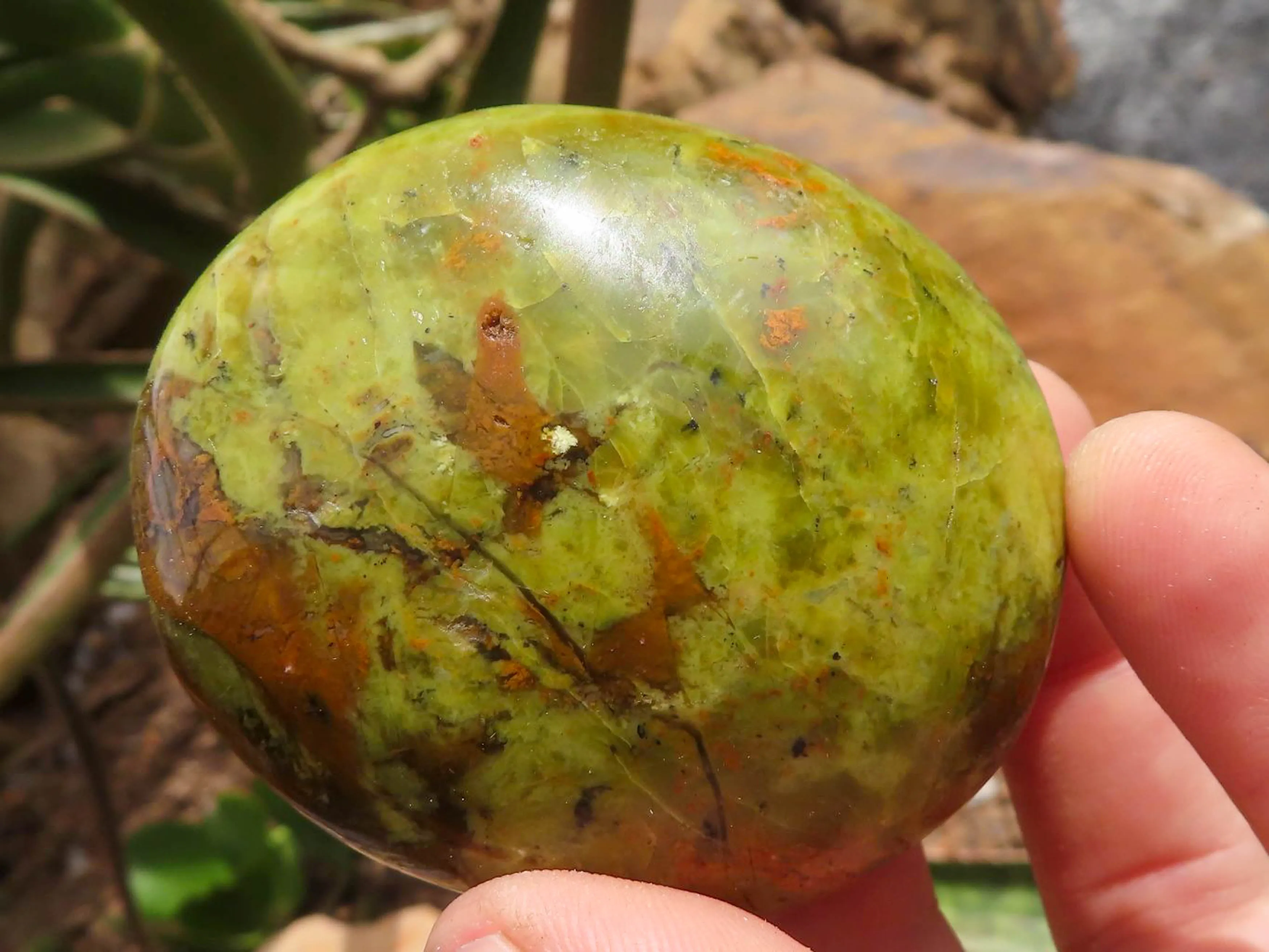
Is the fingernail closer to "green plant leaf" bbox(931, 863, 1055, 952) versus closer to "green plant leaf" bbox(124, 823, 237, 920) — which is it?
→ "green plant leaf" bbox(931, 863, 1055, 952)

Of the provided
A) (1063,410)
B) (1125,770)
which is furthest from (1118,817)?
(1063,410)

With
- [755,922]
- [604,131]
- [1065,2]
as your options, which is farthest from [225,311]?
[1065,2]

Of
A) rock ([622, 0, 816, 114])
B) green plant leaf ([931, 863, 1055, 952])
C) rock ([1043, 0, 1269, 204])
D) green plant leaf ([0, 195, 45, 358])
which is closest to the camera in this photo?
green plant leaf ([931, 863, 1055, 952])

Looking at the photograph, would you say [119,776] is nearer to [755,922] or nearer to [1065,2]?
[755,922]

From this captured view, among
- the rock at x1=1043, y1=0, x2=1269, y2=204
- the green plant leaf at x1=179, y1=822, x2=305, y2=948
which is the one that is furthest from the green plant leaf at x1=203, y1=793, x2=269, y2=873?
the rock at x1=1043, y1=0, x2=1269, y2=204

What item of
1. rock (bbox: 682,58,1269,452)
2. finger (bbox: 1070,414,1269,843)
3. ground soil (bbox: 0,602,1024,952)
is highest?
finger (bbox: 1070,414,1269,843)

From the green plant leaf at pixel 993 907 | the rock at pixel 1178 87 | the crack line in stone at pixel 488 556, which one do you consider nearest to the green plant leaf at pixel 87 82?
the crack line in stone at pixel 488 556

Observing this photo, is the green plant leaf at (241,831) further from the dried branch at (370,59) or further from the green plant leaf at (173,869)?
the dried branch at (370,59)
